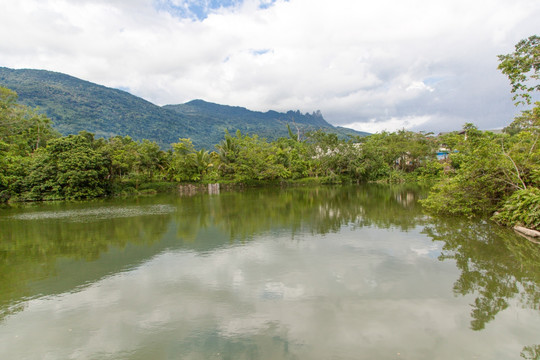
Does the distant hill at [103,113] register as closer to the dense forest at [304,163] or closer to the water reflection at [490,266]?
the dense forest at [304,163]

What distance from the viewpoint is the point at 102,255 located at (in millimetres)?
9102

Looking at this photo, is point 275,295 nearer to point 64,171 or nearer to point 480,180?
point 480,180

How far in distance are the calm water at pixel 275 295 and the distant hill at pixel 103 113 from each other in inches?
2337

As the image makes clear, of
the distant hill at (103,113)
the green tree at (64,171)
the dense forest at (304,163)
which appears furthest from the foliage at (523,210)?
the distant hill at (103,113)

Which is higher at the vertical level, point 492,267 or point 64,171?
point 64,171

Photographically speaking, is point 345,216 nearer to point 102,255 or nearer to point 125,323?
point 102,255

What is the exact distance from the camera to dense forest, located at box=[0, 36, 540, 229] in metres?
11.2

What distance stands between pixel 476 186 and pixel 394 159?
3086 cm

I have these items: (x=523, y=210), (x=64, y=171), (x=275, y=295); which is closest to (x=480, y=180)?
(x=523, y=210)

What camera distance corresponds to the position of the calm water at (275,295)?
4371mm

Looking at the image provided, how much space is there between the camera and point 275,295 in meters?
5.96

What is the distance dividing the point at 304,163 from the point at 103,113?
78.5 meters

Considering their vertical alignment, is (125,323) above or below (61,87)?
below

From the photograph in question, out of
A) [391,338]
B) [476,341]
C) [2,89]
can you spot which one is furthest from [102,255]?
[2,89]
